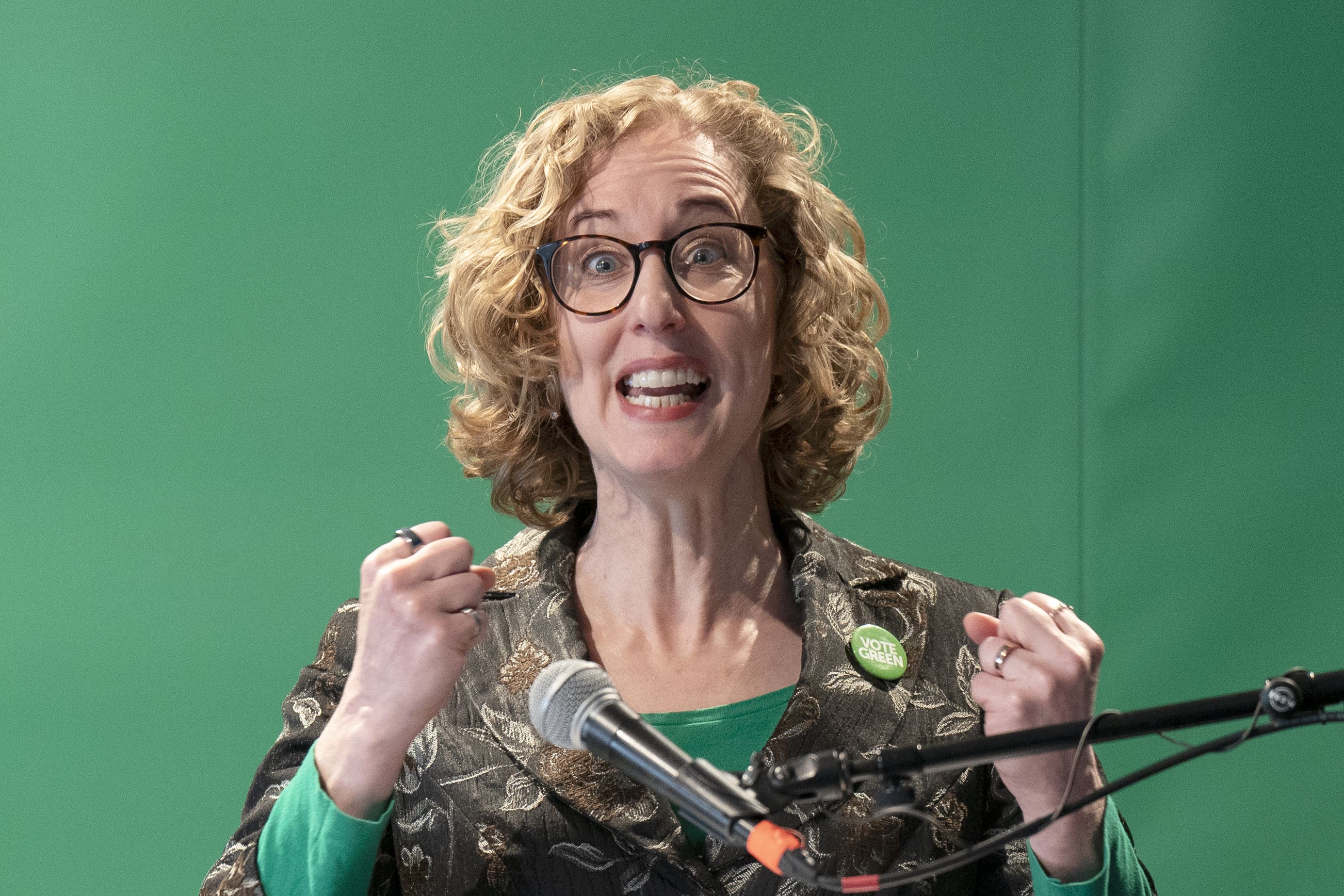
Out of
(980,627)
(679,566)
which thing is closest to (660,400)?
(679,566)

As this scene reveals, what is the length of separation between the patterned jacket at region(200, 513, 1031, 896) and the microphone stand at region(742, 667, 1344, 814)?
0.49m

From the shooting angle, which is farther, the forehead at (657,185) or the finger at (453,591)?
the forehead at (657,185)

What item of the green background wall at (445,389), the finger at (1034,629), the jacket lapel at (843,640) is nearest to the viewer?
the finger at (1034,629)

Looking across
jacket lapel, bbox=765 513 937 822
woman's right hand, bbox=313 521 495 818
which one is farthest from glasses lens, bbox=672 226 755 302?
woman's right hand, bbox=313 521 495 818

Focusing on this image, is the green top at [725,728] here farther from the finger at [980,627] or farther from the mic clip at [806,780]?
the mic clip at [806,780]

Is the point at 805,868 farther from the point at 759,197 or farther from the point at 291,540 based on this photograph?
the point at 291,540

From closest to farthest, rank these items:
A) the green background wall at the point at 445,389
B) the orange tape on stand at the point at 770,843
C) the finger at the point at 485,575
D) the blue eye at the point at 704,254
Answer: the orange tape on stand at the point at 770,843, the finger at the point at 485,575, the blue eye at the point at 704,254, the green background wall at the point at 445,389

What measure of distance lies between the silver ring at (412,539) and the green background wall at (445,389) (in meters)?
1.01

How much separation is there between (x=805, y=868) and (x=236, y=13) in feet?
6.16

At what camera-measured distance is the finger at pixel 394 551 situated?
1.30 meters

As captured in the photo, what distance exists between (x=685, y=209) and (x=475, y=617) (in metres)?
0.57

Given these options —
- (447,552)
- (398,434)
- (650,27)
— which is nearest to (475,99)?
(650,27)

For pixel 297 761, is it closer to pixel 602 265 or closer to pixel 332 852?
pixel 332 852

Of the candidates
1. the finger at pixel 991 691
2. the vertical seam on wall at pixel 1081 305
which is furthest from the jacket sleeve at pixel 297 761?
the vertical seam on wall at pixel 1081 305
